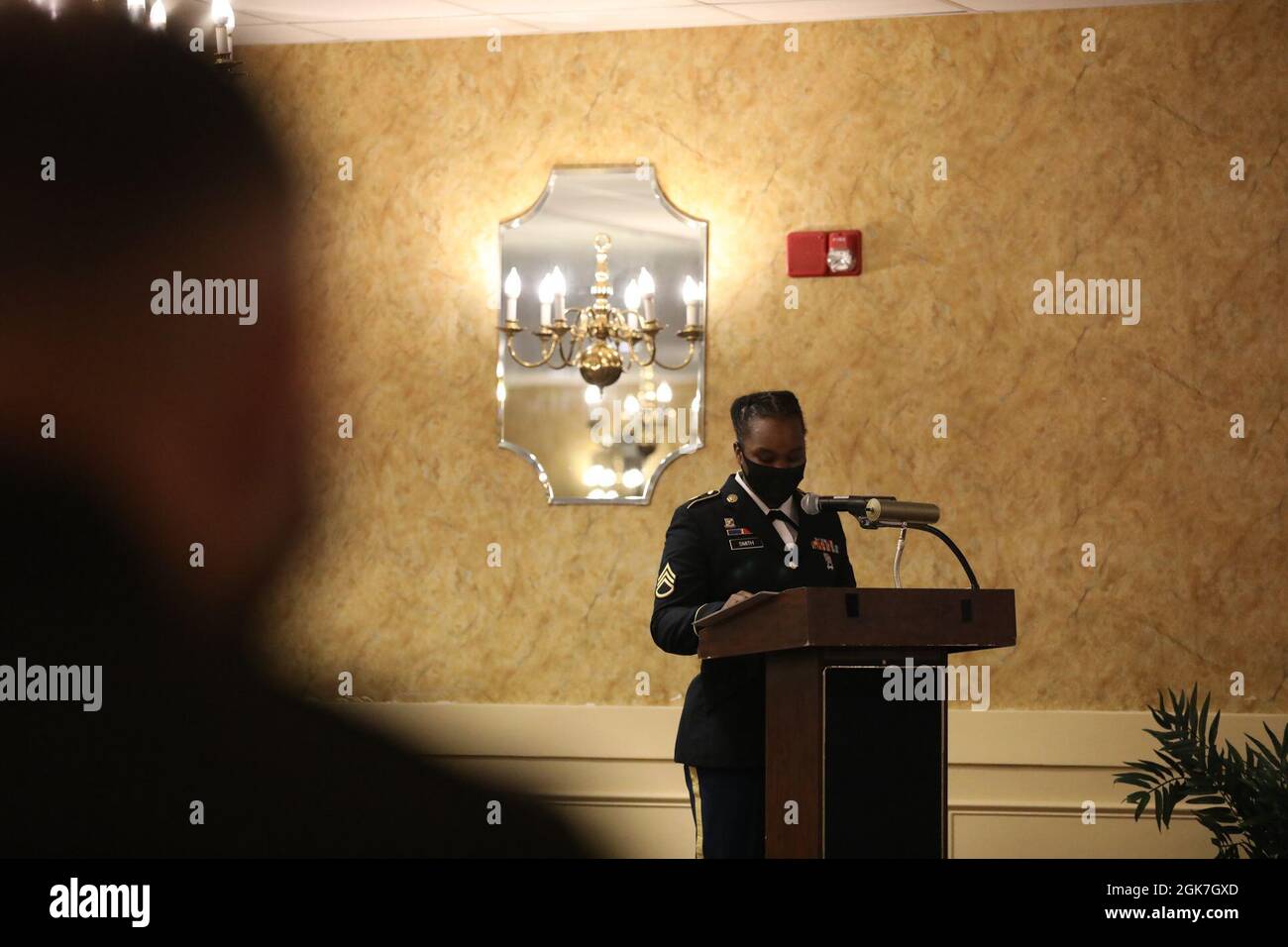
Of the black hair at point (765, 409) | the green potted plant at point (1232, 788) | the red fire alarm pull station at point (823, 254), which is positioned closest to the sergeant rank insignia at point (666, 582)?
the black hair at point (765, 409)

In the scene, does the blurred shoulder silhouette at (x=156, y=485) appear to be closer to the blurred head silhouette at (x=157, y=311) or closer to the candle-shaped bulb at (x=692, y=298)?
the blurred head silhouette at (x=157, y=311)

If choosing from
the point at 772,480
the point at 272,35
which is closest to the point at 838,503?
the point at 772,480

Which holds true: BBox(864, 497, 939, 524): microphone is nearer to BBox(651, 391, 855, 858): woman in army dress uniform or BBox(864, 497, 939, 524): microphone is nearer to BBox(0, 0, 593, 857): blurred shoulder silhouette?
BBox(651, 391, 855, 858): woman in army dress uniform

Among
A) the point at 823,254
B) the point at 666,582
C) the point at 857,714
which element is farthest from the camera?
the point at 823,254

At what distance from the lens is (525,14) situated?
4750 millimetres

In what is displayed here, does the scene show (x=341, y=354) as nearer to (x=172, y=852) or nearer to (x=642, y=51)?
(x=642, y=51)

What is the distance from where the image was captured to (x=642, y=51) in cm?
482

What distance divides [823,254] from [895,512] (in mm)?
2121

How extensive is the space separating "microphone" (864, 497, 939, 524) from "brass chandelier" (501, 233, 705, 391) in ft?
6.65

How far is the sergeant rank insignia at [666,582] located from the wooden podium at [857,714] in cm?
35

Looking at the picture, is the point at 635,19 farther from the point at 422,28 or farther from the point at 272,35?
the point at 272,35

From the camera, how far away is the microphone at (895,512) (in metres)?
2.70

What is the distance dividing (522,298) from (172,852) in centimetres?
225
